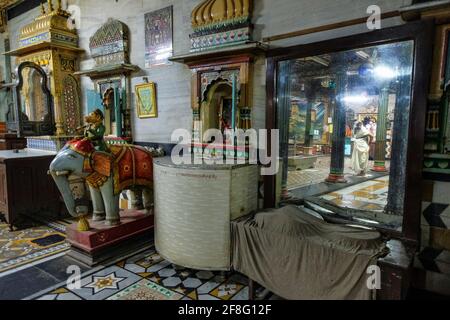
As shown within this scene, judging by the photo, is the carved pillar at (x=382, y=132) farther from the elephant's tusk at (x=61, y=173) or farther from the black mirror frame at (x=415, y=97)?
the elephant's tusk at (x=61, y=173)

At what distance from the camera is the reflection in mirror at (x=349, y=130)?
2258 mm

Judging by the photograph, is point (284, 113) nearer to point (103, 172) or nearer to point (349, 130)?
point (349, 130)

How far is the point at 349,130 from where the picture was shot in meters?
2.54

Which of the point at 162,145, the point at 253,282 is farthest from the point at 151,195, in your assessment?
the point at 253,282

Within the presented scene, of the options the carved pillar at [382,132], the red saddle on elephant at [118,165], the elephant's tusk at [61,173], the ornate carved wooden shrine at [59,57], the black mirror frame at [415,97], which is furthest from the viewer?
the ornate carved wooden shrine at [59,57]

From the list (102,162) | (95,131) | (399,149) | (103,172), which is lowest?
(103,172)

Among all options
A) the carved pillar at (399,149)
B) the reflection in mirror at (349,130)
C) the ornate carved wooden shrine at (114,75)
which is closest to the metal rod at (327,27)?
the reflection in mirror at (349,130)

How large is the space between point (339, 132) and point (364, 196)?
613 millimetres

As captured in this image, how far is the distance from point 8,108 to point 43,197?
430 cm

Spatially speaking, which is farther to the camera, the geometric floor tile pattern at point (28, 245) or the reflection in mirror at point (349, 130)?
the geometric floor tile pattern at point (28, 245)

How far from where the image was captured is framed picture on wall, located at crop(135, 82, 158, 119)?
409 cm

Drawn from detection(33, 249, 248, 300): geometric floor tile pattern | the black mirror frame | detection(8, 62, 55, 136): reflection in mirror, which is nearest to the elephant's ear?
→ detection(33, 249, 248, 300): geometric floor tile pattern

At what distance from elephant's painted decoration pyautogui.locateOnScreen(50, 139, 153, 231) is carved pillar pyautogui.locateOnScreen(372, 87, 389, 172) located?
8.03 ft

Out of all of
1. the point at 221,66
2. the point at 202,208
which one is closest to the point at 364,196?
the point at 202,208
